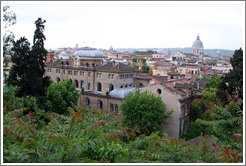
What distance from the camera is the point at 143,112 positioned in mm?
23125

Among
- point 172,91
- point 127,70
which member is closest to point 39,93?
point 172,91

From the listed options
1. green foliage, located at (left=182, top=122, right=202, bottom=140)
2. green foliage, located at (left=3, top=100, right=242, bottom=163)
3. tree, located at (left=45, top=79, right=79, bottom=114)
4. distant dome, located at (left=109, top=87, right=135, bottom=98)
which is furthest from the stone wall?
green foliage, located at (left=3, top=100, right=242, bottom=163)

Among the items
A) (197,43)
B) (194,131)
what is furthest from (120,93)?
(197,43)

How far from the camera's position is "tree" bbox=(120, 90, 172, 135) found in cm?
2308

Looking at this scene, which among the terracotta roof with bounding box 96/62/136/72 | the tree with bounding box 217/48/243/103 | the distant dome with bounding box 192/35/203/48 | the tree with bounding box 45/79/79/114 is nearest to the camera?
the tree with bounding box 217/48/243/103

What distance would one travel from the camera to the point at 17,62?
22.9 metres

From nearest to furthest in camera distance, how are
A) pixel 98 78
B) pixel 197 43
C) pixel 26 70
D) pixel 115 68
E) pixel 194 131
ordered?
1. pixel 26 70
2. pixel 194 131
3. pixel 115 68
4. pixel 98 78
5. pixel 197 43

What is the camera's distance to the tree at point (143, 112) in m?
23.1

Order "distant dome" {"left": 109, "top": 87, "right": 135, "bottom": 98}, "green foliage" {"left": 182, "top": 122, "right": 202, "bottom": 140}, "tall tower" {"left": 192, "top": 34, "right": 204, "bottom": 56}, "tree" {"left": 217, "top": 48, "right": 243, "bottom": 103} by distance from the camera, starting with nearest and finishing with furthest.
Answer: "tree" {"left": 217, "top": 48, "right": 243, "bottom": 103}, "green foliage" {"left": 182, "top": 122, "right": 202, "bottom": 140}, "distant dome" {"left": 109, "top": 87, "right": 135, "bottom": 98}, "tall tower" {"left": 192, "top": 34, "right": 204, "bottom": 56}

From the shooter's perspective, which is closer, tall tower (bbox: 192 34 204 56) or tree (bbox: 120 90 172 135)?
tree (bbox: 120 90 172 135)

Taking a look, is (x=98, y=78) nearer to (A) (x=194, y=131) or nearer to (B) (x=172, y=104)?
(B) (x=172, y=104)

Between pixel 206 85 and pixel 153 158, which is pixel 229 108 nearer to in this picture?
pixel 153 158

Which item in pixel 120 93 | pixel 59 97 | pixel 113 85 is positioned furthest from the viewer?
pixel 113 85

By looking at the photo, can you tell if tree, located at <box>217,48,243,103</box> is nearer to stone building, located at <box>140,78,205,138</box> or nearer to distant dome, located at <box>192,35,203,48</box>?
stone building, located at <box>140,78,205,138</box>
